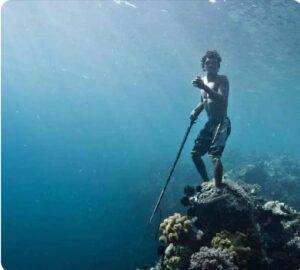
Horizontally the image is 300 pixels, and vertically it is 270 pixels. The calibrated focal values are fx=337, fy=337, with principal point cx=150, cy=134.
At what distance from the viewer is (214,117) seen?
805 cm

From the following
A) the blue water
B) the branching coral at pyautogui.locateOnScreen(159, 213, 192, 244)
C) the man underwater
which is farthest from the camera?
the blue water

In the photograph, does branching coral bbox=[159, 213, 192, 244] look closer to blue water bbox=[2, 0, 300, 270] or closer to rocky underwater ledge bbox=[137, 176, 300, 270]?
rocky underwater ledge bbox=[137, 176, 300, 270]

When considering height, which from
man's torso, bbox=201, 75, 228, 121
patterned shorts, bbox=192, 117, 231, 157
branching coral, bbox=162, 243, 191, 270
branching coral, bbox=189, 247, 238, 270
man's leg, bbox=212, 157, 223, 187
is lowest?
branching coral, bbox=162, 243, 191, 270

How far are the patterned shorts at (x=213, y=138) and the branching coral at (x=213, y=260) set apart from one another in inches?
89.5

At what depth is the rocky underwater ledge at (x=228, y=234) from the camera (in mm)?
Result: 6398

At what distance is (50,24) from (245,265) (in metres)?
29.1

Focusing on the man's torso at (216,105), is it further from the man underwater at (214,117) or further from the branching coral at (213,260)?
the branching coral at (213,260)

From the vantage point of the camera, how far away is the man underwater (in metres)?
7.50

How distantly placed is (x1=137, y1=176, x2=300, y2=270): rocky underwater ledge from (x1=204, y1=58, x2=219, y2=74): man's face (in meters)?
2.62

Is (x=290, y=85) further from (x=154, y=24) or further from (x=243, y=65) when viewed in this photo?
(x=154, y=24)

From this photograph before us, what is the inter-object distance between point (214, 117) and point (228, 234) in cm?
276

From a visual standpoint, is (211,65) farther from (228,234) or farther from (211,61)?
(228,234)

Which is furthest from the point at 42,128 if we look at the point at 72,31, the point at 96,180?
the point at 72,31

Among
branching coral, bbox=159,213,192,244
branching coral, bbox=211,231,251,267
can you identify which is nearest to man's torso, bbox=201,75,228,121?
branching coral, bbox=159,213,192,244
